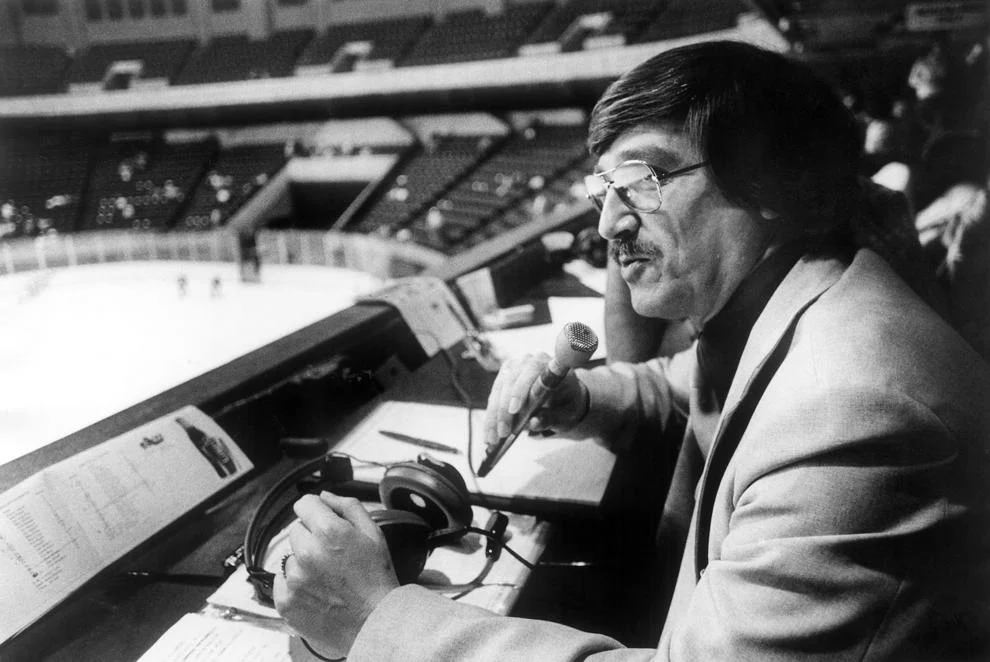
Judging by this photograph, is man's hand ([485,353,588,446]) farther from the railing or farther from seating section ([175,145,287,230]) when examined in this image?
seating section ([175,145,287,230])

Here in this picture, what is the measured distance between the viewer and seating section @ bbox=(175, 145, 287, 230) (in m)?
13.9

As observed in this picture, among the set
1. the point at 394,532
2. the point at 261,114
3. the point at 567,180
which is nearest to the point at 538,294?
the point at 394,532

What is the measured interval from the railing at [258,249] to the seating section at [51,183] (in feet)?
0.96

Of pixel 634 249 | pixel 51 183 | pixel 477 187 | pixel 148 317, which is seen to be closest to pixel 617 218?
pixel 634 249

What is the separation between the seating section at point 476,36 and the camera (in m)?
12.9

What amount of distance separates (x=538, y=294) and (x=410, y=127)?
526 inches

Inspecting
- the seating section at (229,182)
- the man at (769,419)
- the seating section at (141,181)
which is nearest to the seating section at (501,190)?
the seating section at (229,182)

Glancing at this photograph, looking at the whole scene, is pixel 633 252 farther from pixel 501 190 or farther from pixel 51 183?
pixel 501 190

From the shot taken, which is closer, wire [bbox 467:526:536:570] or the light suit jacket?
the light suit jacket

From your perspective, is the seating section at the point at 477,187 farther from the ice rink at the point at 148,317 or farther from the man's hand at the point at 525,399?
the man's hand at the point at 525,399

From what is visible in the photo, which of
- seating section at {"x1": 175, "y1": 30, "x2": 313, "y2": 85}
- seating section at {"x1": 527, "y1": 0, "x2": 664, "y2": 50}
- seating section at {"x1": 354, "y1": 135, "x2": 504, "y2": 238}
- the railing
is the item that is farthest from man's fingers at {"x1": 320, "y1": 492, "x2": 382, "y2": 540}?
seating section at {"x1": 175, "y1": 30, "x2": 313, "y2": 85}

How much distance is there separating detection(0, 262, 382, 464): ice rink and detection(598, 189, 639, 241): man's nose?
16.5 feet

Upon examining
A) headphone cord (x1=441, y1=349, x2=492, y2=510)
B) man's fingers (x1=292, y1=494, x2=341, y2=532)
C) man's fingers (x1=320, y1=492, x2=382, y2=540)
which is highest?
man's fingers (x1=292, y1=494, x2=341, y2=532)

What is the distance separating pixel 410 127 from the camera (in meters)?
14.7
